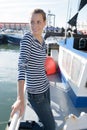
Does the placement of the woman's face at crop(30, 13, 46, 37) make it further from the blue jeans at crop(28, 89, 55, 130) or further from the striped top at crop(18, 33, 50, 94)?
the blue jeans at crop(28, 89, 55, 130)

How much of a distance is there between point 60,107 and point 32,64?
2376 millimetres

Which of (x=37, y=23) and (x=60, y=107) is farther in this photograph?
(x=60, y=107)

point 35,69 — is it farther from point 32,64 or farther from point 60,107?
point 60,107

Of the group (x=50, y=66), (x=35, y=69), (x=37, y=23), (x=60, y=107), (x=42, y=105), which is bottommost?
(x=60, y=107)

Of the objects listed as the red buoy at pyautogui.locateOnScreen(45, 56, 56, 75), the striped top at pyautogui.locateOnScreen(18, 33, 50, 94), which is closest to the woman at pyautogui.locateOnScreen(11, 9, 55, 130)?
the striped top at pyautogui.locateOnScreen(18, 33, 50, 94)

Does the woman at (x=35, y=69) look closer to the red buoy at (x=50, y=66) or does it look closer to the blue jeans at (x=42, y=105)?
the blue jeans at (x=42, y=105)

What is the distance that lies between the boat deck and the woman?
1.33 meters

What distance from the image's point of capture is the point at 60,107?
4.81 metres

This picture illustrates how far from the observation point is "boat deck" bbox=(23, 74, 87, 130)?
428 centimetres

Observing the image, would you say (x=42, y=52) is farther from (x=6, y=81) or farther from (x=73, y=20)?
(x=6, y=81)

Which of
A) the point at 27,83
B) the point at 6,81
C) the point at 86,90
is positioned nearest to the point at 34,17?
the point at 27,83

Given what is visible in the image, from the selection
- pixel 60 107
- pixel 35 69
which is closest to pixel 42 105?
pixel 35 69

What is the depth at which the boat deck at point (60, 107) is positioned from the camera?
14.0 ft

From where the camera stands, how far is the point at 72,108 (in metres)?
4.72
